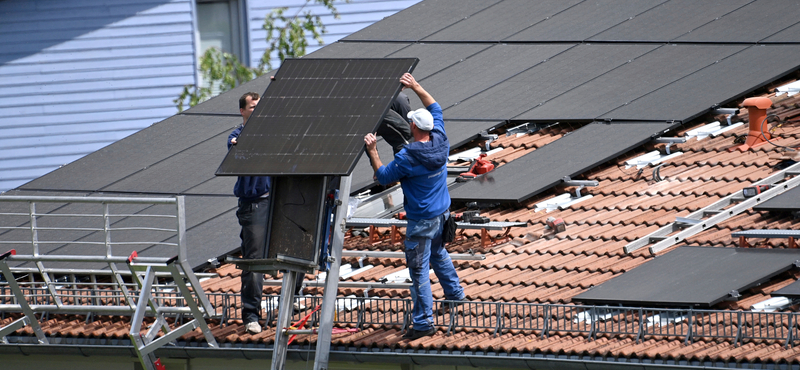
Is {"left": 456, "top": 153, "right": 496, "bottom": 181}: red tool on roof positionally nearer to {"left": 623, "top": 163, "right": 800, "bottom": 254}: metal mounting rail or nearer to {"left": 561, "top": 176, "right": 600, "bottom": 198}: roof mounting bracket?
{"left": 561, "top": 176, "right": 600, "bottom": 198}: roof mounting bracket

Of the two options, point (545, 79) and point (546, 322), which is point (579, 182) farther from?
point (546, 322)

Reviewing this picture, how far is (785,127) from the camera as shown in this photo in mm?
13781

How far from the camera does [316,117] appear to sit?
10797 mm

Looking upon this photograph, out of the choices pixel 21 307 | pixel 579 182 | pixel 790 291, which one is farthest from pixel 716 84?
pixel 21 307

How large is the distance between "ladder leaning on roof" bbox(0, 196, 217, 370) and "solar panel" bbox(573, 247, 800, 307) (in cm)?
357

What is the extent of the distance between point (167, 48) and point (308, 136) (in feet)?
50.7

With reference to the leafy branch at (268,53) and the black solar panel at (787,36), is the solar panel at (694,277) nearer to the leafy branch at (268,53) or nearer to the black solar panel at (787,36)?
the black solar panel at (787,36)

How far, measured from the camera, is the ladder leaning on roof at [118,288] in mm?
10547

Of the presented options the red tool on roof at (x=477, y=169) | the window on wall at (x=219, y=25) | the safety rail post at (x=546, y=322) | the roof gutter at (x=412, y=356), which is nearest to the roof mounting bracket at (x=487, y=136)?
the red tool on roof at (x=477, y=169)

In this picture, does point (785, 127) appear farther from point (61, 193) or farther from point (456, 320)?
point (61, 193)

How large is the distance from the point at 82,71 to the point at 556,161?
14.4 metres

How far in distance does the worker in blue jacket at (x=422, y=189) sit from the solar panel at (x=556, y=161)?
2828 millimetres

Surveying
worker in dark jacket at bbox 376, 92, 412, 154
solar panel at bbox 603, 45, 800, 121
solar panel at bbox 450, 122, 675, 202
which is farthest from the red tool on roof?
solar panel at bbox 603, 45, 800, 121

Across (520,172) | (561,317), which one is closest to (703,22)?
(520,172)
